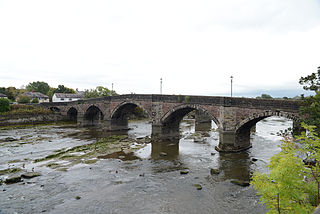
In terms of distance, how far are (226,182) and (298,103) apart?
10518 mm

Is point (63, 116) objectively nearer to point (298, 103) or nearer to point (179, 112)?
point (179, 112)

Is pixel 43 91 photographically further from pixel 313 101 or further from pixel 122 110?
pixel 313 101

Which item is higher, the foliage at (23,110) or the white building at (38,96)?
the white building at (38,96)

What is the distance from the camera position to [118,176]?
19328 mm

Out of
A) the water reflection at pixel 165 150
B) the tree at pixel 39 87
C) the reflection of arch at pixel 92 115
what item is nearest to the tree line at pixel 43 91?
the tree at pixel 39 87

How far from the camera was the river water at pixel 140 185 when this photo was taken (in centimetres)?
1377

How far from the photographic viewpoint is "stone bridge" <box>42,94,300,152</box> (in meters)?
23.1

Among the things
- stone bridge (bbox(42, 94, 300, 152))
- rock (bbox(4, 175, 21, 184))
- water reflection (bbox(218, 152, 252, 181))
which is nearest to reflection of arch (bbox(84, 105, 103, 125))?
stone bridge (bbox(42, 94, 300, 152))

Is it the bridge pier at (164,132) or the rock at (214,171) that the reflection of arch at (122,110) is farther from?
the rock at (214,171)

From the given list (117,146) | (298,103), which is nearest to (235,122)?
(298,103)

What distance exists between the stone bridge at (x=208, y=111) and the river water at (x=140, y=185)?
2544 mm

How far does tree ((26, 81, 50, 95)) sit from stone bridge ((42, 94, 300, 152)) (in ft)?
237

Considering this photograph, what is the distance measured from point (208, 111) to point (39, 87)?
11256cm

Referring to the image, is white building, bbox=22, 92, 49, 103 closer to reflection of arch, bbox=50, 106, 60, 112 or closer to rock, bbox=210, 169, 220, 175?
reflection of arch, bbox=50, 106, 60, 112
